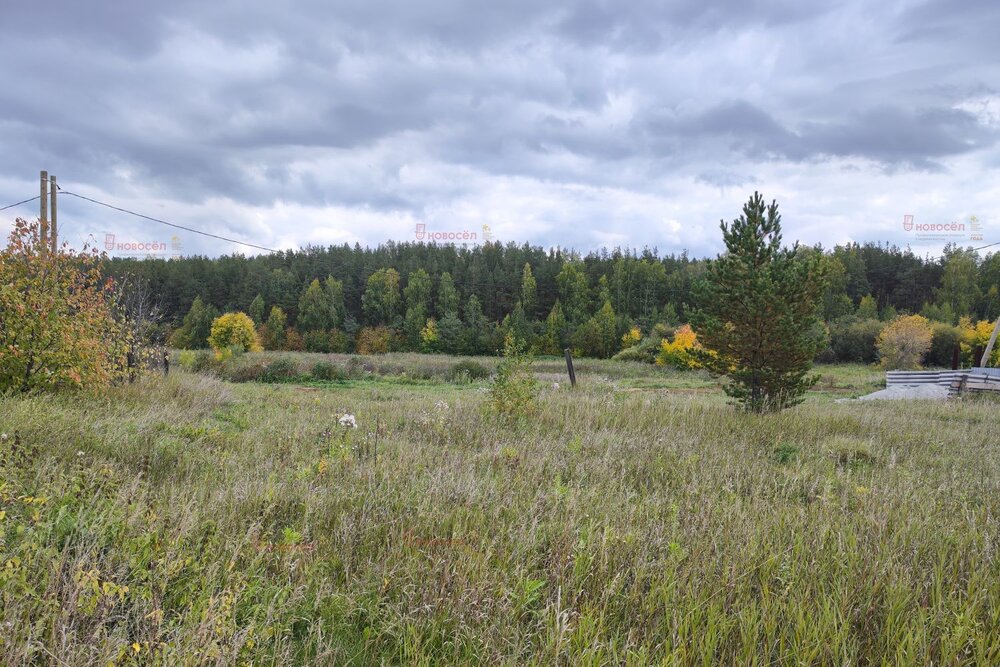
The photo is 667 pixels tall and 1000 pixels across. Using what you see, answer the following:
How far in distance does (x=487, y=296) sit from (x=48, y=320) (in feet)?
283

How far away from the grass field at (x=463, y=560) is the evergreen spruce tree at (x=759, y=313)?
4145 mm

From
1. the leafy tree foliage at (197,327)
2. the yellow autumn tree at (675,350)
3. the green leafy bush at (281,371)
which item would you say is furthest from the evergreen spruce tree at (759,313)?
the leafy tree foliage at (197,327)

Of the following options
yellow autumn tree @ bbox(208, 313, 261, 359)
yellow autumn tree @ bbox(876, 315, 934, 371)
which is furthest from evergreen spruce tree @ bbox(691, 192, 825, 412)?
yellow autumn tree @ bbox(208, 313, 261, 359)

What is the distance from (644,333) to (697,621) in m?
69.9

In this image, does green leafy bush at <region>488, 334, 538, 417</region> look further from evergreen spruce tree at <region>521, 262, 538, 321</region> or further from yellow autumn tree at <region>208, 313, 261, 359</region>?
evergreen spruce tree at <region>521, 262, 538, 321</region>

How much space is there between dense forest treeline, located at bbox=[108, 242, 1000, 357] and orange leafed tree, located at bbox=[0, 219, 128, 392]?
57.1 m

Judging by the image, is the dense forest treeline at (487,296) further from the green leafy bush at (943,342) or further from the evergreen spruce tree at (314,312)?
the green leafy bush at (943,342)

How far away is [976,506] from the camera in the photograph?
4695mm

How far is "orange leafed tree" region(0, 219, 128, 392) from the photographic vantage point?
7.89 m

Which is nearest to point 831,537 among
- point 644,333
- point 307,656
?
point 307,656

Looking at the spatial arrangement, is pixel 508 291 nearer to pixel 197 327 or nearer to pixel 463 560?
pixel 197 327

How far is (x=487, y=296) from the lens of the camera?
9400cm

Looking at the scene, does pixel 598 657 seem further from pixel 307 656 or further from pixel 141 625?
pixel 141 625

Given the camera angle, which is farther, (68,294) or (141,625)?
(68,294)
